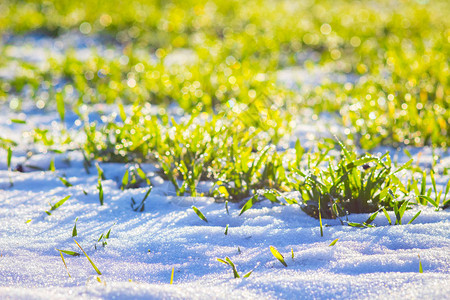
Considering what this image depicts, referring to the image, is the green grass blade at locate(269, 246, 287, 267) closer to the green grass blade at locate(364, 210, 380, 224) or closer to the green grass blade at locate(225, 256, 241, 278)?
the green grass blade at locate(225, 256, 241, 278)

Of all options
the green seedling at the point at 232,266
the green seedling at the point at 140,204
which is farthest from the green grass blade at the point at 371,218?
the green seedling at the point at 140,204

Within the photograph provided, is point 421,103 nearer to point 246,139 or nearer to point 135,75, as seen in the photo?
point 246,139

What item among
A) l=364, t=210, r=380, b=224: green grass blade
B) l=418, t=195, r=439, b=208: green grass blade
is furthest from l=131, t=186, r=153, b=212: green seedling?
l=418, t=195, r=439, b=208: green grass blade

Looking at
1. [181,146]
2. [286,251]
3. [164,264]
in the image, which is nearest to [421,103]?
[181,146]

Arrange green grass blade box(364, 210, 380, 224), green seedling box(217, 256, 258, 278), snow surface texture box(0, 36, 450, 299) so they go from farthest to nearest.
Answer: green grass blade box(364, 210, 380, 224) → green seedling box(217, 256, 258, 278) → snow surface texture box(0, 36, 450, 299)

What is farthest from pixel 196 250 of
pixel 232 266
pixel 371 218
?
pixel 371 218

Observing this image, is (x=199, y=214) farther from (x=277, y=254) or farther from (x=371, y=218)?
(x=371, y=218)

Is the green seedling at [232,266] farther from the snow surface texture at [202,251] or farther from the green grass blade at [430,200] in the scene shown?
the green grass blade at [430,200]

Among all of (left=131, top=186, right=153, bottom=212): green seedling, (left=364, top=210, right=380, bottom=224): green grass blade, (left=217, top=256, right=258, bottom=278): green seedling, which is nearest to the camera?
(left=217, top=256, right=258, bottom=278): green seedling
